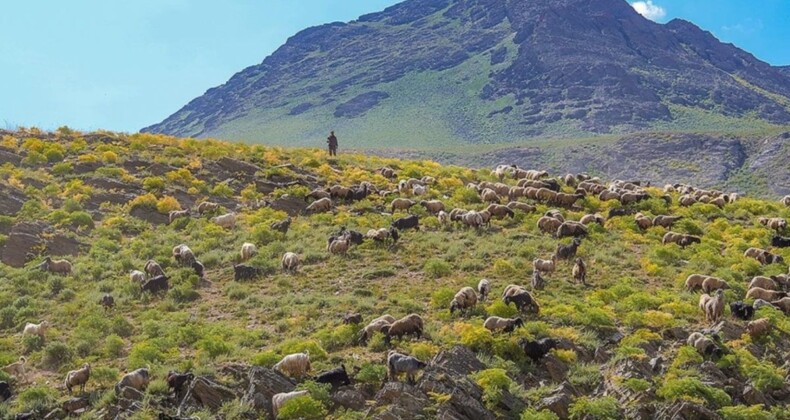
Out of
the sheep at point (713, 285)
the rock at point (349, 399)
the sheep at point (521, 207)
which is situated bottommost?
the sheep at point (713, 285)

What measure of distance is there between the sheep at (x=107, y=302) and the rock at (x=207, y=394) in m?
8.12

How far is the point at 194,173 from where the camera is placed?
42.6 m

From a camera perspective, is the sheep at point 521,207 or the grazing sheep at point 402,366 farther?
the sheep at point 521,207

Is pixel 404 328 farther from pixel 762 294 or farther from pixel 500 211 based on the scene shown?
pixel 500 211

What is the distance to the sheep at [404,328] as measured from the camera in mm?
20688

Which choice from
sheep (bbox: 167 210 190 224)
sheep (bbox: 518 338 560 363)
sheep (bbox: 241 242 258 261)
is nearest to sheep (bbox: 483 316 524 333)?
sheep (bbox: 518 338 560 363)

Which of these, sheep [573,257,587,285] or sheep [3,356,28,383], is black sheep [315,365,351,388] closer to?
sheep [3,356,28,383]

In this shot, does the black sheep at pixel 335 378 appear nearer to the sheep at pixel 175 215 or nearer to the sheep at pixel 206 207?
the sheep at pixel 175 215

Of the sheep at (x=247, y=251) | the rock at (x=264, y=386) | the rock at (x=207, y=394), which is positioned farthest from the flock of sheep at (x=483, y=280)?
the rock at (x=207, y=394)

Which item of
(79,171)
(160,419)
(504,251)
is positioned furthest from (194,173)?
(160,419)

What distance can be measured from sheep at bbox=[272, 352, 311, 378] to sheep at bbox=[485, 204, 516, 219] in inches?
774

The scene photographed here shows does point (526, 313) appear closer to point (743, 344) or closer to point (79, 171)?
point (743, 344)

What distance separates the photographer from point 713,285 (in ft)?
84.8

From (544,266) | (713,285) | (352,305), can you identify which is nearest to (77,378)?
(352,305)
